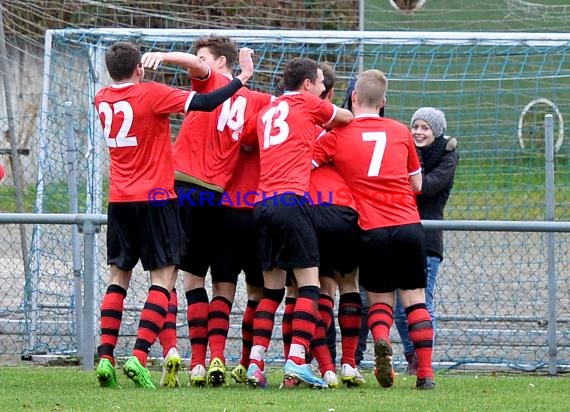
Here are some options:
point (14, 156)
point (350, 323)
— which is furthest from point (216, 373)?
point (14, 156)

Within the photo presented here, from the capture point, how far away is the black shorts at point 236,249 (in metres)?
7.36

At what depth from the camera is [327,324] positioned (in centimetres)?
757

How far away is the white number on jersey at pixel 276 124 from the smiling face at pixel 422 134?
153cm

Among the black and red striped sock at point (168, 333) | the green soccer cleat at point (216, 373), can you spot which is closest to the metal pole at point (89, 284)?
the black and red striped sock at point (168, 333)

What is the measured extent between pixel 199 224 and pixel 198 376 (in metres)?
0.95

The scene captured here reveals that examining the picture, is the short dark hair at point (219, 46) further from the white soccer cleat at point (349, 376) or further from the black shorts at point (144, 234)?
the white soccer cleat at point (349, 376)

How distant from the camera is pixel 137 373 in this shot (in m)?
6.94

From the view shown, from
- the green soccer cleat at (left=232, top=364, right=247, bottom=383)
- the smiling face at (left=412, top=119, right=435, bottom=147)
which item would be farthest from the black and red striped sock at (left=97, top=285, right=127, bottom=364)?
the smiling face at (left=412, top=119, right=435, bottom=147)

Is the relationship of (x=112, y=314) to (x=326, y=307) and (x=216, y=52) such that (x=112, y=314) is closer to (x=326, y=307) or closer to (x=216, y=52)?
(x=326, y=307)

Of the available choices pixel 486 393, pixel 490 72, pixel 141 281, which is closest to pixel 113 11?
pixel 141 281

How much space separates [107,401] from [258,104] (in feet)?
7.27

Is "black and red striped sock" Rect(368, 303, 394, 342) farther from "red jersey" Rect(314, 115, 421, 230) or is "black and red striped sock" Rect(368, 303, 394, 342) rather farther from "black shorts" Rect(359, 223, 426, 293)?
"red jersey" Rect(314, 115, 421, 230)

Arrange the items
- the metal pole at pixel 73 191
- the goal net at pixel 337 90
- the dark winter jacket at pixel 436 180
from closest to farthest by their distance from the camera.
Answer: the dark winter jacket at pixel 436 180 < the metal pole at pixel 73 191 < the goal net at pixel 337 90

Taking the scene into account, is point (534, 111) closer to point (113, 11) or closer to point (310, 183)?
point (113, 11)
